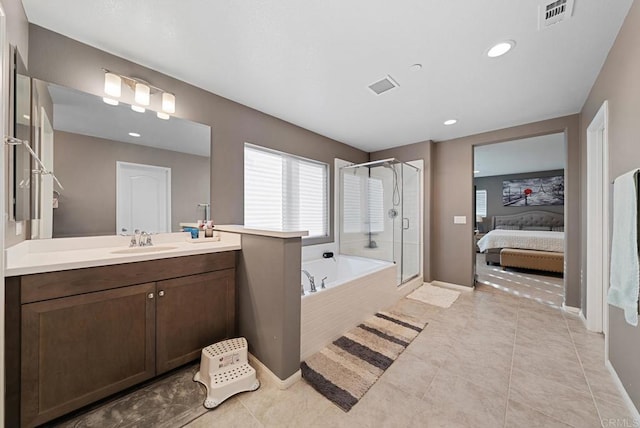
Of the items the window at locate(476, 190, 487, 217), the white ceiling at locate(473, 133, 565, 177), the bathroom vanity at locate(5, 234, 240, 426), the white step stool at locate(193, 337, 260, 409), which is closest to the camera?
the bathroom vanity at locate(5, 234, 240, 426)

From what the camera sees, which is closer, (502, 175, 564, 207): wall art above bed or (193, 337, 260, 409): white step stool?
(193, 337, 260, 409): white step stool

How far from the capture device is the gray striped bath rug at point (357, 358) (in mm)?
1512

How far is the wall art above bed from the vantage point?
629cm

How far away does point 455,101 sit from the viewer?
2.49 meters

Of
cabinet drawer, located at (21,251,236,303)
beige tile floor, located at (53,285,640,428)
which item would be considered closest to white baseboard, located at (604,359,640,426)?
beige tile floor, located at (53,285,640,428)

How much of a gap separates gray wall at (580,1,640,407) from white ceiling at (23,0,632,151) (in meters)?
0.13

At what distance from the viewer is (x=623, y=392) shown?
145 centimetres

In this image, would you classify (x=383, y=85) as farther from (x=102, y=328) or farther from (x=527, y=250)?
(x=527, y=250)

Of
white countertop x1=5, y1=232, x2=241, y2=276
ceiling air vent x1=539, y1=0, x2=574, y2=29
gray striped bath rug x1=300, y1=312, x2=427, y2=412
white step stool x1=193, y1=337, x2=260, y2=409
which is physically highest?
ceiling air vent x1=539, y1=0, x2=574, y2=29

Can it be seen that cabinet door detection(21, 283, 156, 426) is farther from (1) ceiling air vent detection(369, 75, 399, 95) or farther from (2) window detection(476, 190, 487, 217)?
(2) window detection(476, 190, 487, 217)

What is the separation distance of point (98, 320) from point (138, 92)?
5.50ft

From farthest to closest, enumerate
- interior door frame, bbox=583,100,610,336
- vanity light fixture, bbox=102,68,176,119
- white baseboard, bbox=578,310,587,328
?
white baseboard, bbox=578,310,587,328
interior door frame, bbox=583,100,610,336
vanity light fixture, bbox=102,68,176,119

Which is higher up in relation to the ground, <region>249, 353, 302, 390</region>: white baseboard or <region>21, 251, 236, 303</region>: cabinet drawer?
<region>21, 251, 236, 303</region>: cabinet drawer

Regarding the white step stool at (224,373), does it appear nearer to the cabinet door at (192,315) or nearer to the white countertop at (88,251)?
the cabinet door at (192,315)
